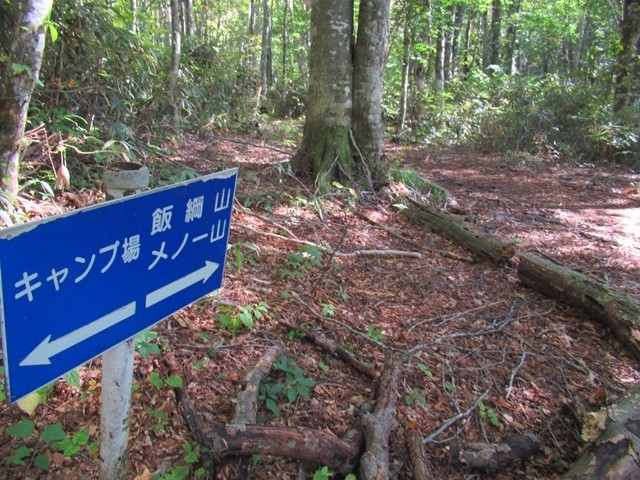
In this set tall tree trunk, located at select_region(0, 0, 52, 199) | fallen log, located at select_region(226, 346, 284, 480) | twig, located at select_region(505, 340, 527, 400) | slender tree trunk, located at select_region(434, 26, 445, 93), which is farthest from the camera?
slender tree trunk, located at select_region(434, 26, 445, 93)

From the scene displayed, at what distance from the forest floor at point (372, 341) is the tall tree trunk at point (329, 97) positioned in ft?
1.42

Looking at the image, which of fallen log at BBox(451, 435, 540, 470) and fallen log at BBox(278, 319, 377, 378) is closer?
fallen log at BBox(451, 435, 540, 470)

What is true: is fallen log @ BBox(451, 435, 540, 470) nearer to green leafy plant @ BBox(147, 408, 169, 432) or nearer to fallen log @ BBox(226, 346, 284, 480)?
fallen log @ BBox(226, 346, 284, 480)

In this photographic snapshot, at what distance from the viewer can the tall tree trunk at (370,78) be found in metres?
6.10

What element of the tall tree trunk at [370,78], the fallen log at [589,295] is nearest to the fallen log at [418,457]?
the fallen log at [589,295]

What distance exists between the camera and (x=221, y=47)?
12.9m

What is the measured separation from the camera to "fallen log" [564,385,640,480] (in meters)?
2.22

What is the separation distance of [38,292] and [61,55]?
16.7 feet

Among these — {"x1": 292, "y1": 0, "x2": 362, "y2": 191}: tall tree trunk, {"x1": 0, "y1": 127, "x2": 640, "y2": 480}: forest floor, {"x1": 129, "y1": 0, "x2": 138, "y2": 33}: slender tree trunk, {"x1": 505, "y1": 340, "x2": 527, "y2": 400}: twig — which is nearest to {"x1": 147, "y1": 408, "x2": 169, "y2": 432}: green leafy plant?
{"x1": 0, "y1": 127, "x2": 640, "y2": 480}: forest floor

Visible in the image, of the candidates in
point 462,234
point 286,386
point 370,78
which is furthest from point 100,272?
point 370,78

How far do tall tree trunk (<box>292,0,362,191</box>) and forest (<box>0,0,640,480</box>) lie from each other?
28 millimetres

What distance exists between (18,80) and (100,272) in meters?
3.17

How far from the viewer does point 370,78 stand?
20.5 ft

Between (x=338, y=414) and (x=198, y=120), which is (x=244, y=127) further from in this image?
→ (x=338, y=414)
